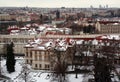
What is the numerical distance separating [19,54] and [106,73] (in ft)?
61.4

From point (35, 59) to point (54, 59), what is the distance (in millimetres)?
2035

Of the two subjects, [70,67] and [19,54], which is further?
[19,54]

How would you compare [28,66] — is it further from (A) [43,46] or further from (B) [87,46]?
(B) [87,46]

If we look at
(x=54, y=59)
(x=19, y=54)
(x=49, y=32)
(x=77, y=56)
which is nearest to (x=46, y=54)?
(x=54, y=59)

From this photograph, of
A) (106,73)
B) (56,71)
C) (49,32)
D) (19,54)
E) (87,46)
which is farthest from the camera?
(49,32)

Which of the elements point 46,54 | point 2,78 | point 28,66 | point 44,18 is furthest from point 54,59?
point 44,18

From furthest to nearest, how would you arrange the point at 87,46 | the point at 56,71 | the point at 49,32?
the point at 49,32
the point at 87,46
the point at 56,71

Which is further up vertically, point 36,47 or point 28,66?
point 36,47

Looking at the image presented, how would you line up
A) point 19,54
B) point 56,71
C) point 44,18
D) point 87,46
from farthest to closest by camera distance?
point 44,18 → point 19,54 → point 87,46 → point 56,71

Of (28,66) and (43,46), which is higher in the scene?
(43,46)

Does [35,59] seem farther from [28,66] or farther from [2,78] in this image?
[2,78]

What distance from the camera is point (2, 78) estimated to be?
87.9 ft

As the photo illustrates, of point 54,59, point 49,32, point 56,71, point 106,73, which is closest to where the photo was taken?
point 106,73

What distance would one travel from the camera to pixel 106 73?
22422mm
